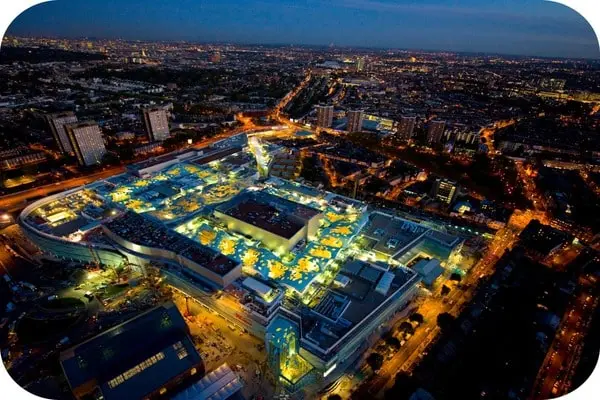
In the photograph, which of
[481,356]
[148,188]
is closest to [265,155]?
[148,188]

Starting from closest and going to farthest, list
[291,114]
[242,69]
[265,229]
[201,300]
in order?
[201,300] → [265,229] → [291,114] → [242,69]

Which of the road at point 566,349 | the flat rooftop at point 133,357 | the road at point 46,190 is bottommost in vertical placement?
the road at point 46,190

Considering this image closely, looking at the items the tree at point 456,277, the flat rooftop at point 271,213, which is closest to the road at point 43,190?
the flat rooftop at point 271,213

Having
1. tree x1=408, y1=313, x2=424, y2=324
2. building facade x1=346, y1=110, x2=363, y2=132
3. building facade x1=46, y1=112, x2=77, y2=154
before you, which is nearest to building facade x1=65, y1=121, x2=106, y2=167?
building facade x1=46, y1=112, x2=77, y2=154

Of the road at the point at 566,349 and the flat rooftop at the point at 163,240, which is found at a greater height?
the flat rooftop at the point at 163,240

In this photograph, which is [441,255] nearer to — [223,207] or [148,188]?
[223,207]

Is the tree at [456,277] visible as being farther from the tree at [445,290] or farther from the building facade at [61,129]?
the building facade at [61,129]
